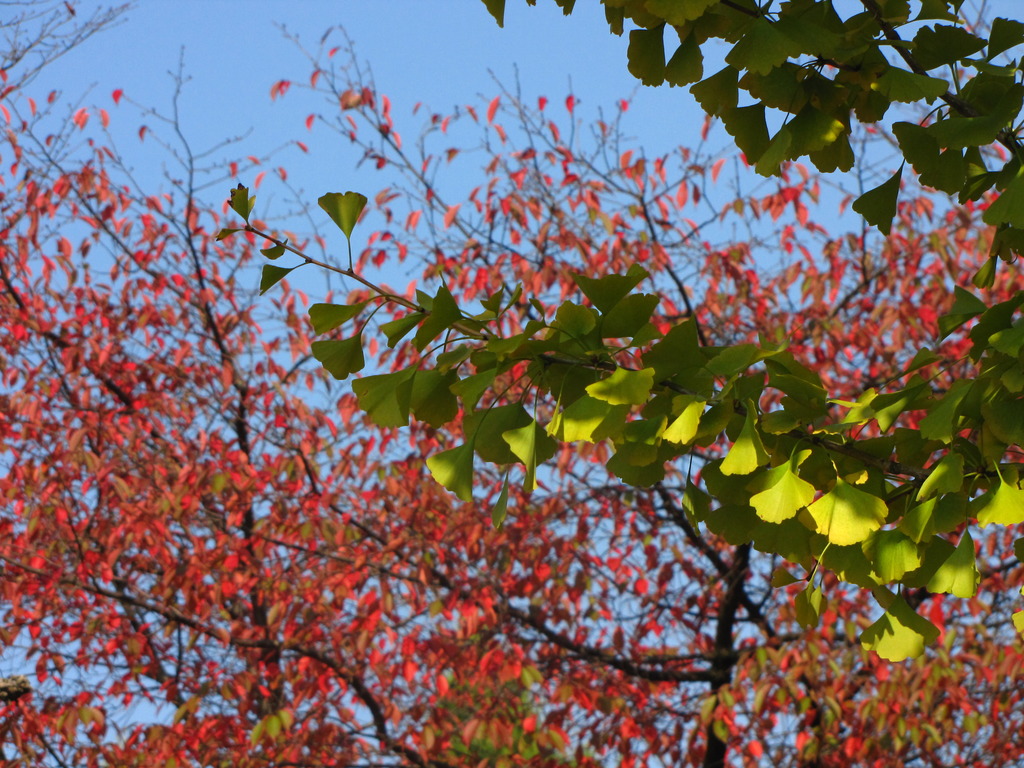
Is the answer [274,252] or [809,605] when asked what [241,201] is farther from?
[809,605]

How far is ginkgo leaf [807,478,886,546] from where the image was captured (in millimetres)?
1274

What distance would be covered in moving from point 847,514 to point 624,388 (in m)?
0.34

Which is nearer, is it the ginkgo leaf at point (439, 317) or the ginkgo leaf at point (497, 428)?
the ginkgo leaf at point (439, 317)

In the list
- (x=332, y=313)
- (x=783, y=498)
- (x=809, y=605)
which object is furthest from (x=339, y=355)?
(x=809, y=605)

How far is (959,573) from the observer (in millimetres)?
1340

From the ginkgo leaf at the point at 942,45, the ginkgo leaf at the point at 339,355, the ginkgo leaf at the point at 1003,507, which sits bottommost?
the ginkgo leaf at the point at 1003,507

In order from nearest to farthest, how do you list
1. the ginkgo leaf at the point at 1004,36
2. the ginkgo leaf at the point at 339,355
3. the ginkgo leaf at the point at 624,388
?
1. the ginkgo leaf at the point at 624,388
2. the ginkgo leaf at the point at 339,355
3. the ginkgo leaf at the point at 1004,36

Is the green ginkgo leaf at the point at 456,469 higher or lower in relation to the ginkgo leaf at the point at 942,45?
lower

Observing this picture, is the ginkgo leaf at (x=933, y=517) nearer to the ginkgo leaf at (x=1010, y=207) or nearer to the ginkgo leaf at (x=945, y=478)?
the ginkgo leaf at (x=945, y=478)

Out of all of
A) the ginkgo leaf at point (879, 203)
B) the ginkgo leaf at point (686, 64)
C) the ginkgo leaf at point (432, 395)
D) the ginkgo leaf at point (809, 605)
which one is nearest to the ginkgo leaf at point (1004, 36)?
the ginkgo leaf at point (879, 203)

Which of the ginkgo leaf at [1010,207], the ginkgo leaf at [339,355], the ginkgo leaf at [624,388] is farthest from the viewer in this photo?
the ginkgo leaf at [339,355]

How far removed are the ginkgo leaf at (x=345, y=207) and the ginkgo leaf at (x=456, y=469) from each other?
1.11ft

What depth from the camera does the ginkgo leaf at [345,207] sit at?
1.38 m

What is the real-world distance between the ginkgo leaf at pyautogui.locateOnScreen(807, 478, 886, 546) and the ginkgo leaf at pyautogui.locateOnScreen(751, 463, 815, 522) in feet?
0.13
